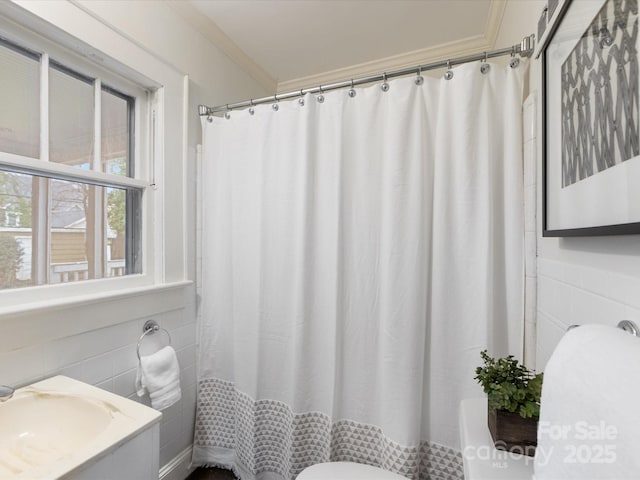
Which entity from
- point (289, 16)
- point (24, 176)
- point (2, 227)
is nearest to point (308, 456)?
point (2, 227)

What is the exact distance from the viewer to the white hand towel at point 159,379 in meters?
1.22

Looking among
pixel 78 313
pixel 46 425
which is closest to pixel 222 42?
pixel 78 313

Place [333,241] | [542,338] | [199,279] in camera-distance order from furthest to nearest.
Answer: [199,279] → [333,241] → [542,338]

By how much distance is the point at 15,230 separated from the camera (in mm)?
1005

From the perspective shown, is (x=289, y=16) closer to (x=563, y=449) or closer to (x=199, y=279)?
(x=199, y=279)

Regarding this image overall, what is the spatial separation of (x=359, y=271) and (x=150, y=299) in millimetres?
958

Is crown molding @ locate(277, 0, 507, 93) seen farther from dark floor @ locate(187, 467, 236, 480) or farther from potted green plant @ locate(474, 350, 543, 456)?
dark floor @ locate(187, 467, 236, 480)

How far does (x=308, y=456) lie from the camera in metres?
1.33

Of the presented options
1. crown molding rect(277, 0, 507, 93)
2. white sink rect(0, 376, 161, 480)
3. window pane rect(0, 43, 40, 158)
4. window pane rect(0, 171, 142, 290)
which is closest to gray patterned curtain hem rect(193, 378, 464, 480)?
white sink rect(0, 376, 161, 480)

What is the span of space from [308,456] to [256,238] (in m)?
1.02

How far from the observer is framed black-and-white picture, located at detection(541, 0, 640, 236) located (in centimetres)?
50

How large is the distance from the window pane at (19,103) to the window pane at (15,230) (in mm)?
109

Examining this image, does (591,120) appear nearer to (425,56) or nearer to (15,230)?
(425,56)

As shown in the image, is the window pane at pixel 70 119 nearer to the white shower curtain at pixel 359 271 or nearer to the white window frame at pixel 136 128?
the white window frame at pixel 136 128
